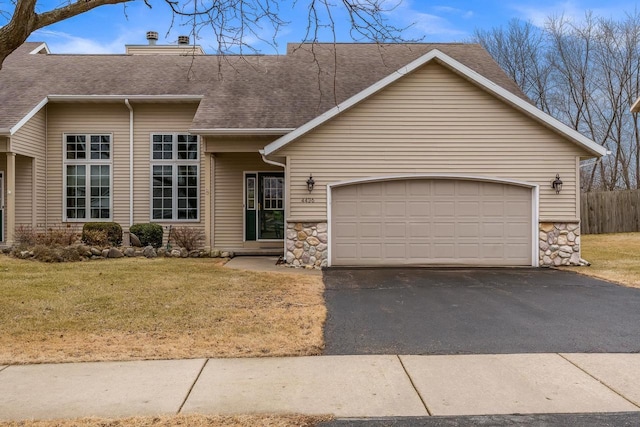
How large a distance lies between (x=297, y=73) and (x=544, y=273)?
32.7 ft

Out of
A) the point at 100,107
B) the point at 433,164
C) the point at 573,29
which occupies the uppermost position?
the point at 573,29

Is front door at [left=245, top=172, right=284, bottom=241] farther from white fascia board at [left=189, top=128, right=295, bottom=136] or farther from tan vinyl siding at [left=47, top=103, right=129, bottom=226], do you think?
tan vinyl siding at [left=47, top=103, right=129, bottom=226]

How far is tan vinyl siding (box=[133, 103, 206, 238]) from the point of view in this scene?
1518 cm

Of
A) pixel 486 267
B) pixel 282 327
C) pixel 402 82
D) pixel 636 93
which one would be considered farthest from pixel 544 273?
pixel 636 93

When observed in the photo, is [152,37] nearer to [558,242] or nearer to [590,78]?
[558,242]

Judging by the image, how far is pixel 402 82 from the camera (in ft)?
40.3

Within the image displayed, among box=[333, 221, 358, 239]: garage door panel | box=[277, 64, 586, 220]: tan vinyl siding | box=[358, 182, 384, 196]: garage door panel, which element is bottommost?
box=[333, 221, 358, 239]: garage door panel

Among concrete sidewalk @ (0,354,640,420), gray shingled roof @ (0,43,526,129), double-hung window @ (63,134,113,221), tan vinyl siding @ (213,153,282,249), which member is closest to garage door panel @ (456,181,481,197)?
gray shingled roof @ (0,43,526,129)

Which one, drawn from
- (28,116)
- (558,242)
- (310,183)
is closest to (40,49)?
(28,116)

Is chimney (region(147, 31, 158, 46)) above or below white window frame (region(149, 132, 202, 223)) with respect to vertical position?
above

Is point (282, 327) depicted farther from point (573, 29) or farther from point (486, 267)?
point (573, 29)

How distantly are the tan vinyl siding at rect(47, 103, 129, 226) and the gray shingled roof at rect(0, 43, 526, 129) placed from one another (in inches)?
21.7

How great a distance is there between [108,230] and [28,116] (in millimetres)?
3811

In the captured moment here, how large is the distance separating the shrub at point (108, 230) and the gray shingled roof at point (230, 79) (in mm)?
3301
